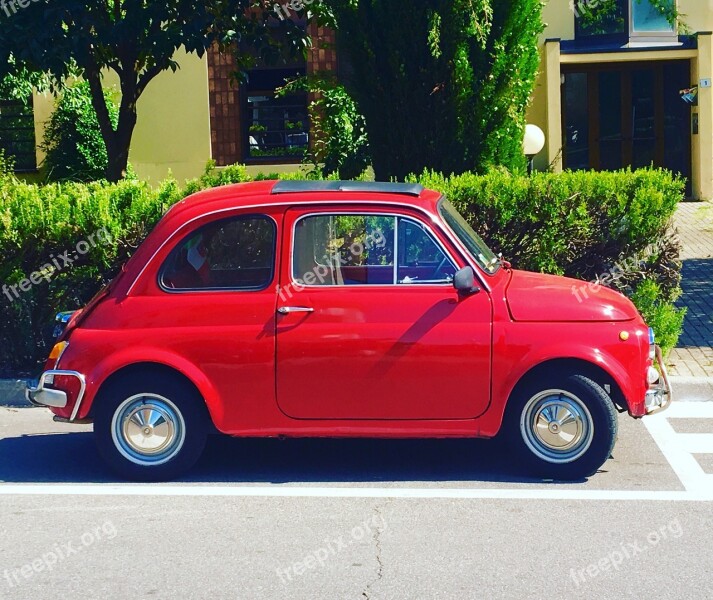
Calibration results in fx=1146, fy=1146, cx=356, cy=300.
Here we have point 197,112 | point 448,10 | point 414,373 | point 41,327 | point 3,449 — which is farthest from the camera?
point 197,112

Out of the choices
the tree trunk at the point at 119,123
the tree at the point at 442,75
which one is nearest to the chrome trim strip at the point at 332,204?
the tree at the point at 442,75

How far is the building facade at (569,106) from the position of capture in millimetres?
21359

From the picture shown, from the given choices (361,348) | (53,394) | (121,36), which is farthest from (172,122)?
(361,348)

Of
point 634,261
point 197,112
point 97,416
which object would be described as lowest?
point 97,416

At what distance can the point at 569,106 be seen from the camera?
23.8m

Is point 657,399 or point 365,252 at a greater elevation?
point 365,252

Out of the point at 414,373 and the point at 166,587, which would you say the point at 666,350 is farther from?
the point at 166,587

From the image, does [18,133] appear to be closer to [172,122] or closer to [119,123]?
[172,122]

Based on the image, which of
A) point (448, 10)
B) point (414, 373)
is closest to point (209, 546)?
point (414, 373)

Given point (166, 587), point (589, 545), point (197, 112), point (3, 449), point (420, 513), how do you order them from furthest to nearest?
point (197, 112)
point (3, 449)
point (420, 513)
point (589, 545)
point (166, 587)

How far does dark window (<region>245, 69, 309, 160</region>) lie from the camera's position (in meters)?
21.4

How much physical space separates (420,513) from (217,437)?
6.88 ft

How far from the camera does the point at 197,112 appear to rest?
70.2ft

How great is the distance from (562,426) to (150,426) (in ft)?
8.01
